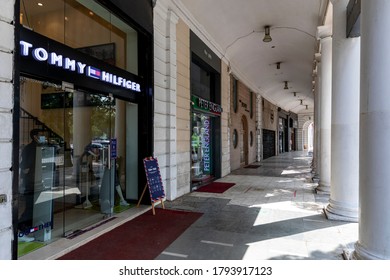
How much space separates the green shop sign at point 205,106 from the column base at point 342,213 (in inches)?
167

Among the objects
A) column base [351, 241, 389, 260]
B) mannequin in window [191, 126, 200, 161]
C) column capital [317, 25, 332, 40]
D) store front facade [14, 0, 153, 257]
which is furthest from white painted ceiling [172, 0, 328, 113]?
column base [351, 241, 389, 260]

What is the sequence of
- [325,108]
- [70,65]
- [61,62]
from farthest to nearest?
[325,108] < [70,65] < [61,62]

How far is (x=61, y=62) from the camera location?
3709 mm

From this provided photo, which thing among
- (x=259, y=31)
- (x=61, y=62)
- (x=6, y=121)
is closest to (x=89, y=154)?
(x=61, y=62)

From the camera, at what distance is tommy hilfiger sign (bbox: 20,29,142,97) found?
3260 mm

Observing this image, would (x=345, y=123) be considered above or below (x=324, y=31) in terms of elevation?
below

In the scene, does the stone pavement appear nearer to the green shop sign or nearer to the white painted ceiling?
the green shop sign

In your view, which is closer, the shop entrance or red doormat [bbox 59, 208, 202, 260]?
red doormat [bbox 59, 208, 202, 260]

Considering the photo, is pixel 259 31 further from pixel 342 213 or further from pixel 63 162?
pixel 63 162

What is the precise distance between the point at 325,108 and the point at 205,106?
326cm

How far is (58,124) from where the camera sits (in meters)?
5.38

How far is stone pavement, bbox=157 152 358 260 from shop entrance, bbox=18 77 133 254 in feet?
4.44

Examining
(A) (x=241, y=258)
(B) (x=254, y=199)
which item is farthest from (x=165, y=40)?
(A) (x=241, y=258)

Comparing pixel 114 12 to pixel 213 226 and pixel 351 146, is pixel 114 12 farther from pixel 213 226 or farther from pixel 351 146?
pixel 351 146
